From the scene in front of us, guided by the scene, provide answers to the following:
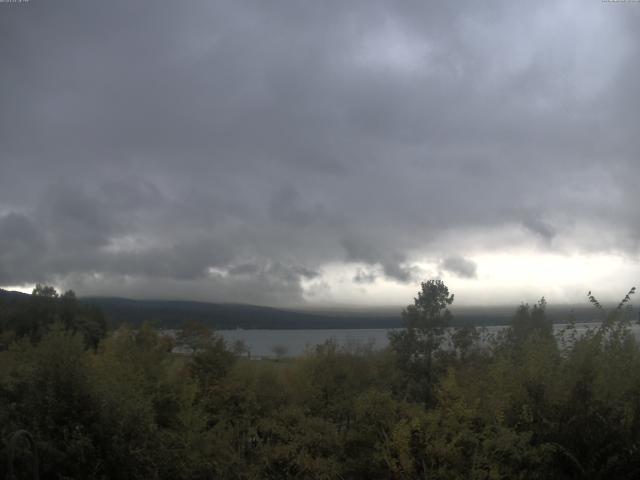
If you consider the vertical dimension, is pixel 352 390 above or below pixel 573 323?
below

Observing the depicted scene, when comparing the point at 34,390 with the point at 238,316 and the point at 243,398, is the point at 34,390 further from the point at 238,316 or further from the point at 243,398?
the point at 238,316

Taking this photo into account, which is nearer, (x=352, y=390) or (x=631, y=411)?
(x=631, y=411)

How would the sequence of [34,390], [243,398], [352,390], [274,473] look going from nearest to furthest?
[34,390] < [274,473] < [352,390] < [243,398]

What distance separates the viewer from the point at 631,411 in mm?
9281

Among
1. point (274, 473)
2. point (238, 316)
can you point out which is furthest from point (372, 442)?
point (238, 316)

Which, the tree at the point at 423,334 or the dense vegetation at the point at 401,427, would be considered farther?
the tree at the point at 423,334

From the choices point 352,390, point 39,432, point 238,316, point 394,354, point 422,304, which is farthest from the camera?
point 238,316

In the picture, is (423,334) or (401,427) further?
(423,334)

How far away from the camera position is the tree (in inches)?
1212

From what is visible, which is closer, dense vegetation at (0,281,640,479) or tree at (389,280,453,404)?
dense vegetation at (0,281,640,479)

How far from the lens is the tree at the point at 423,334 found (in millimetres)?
30797

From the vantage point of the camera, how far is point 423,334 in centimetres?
3244

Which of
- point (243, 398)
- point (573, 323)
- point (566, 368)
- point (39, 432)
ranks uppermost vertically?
point (573, 323)

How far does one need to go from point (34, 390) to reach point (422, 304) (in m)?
25.7
